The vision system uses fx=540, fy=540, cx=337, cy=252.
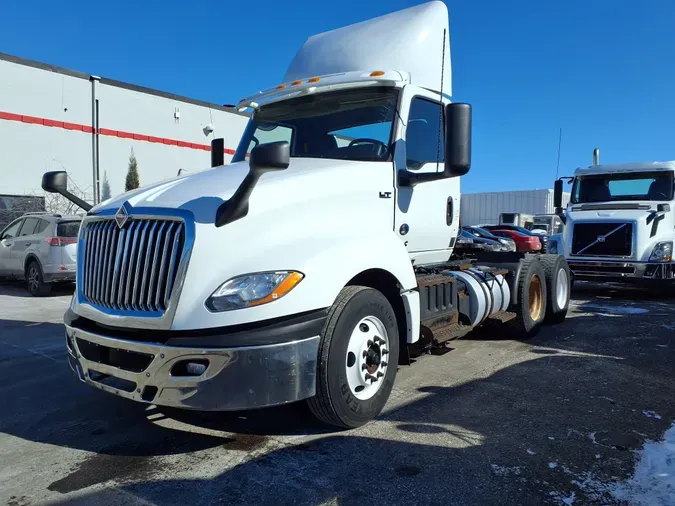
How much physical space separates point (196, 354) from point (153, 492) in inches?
29.9

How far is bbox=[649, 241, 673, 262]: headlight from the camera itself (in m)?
9.97

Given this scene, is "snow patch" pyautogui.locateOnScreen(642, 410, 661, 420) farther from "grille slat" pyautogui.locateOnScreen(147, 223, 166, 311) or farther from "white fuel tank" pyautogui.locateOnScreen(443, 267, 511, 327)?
"grille slat" pyautogui.locateOnScreen(147, 223, 166, 311)

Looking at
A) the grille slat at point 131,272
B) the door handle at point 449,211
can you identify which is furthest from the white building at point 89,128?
the grille slat at point 131,272

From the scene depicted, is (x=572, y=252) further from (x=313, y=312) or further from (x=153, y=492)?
(x=153, y=492)

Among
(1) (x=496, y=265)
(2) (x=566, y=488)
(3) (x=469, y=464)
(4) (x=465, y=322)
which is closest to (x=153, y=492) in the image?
(3) (x=469, y=464)

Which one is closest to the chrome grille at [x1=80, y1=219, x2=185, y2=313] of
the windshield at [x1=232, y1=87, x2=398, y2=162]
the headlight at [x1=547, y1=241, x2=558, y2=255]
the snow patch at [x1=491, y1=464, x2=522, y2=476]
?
the windshield at [x1=232, y1=87, x2=398, y2=162]

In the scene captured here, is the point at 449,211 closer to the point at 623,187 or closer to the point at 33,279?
the point at 623,187

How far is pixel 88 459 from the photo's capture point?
3.35m

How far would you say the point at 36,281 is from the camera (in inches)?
419

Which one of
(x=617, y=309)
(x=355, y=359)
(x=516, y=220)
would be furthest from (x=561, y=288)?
(x=516, y=220)

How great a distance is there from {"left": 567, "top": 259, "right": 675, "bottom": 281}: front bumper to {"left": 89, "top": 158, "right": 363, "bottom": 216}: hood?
797 centimetres

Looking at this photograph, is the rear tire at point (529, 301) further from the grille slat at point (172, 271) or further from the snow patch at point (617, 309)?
the grille slat at point (172, 271)

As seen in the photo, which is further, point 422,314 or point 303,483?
point 422,314

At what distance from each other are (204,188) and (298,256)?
86 centimetres
